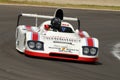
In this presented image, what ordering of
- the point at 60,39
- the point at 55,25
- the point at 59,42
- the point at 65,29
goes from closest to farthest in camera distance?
the point at 59,42
the point at 60,39
the point at 55,25
the point at 65,29

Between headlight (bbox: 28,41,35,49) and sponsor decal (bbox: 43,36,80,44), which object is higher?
sponsor decal (bbox: 43,36,80,44)

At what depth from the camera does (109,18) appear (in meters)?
28.1

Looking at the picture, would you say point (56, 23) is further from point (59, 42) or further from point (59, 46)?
point (59, 46)

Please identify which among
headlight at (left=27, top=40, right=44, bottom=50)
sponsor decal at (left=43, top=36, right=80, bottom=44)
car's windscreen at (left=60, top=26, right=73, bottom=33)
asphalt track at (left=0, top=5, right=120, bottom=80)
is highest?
car's windscreen at (left=60, top=26, right=73, bottom=33)

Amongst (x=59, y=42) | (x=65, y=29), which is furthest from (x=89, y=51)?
(x=65, y=29)

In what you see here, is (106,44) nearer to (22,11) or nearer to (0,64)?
(0,64)

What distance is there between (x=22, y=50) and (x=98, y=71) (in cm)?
243

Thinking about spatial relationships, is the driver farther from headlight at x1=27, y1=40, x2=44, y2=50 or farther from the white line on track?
the white line on track

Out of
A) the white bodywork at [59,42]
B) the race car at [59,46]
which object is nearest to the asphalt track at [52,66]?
the race car at [59,46]

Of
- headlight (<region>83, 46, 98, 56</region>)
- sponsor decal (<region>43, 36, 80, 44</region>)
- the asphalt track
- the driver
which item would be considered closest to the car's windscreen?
the driver

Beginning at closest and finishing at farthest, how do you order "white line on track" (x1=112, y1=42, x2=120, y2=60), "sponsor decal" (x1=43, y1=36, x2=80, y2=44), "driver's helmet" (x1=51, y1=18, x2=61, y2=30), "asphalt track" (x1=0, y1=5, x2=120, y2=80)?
"asphalt track" (x1=0, y1=5, x2=120, y2=80)
"sponsor decal" (x1=43, y1=36, x2=80, y2=44)
"driver's helmet" (x1=51, y1=18, x2=61, y2=30)
"white line on track" (x1=112, y1=42, x2=120, y2=60)

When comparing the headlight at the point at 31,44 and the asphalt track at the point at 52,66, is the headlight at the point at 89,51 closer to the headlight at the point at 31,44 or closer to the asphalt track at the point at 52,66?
the asphalt track at the point at 52,66

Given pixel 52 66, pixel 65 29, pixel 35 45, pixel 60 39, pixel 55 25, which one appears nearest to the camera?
pixel 52 66

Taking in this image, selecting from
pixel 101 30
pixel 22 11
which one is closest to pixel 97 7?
pixel 22 11
